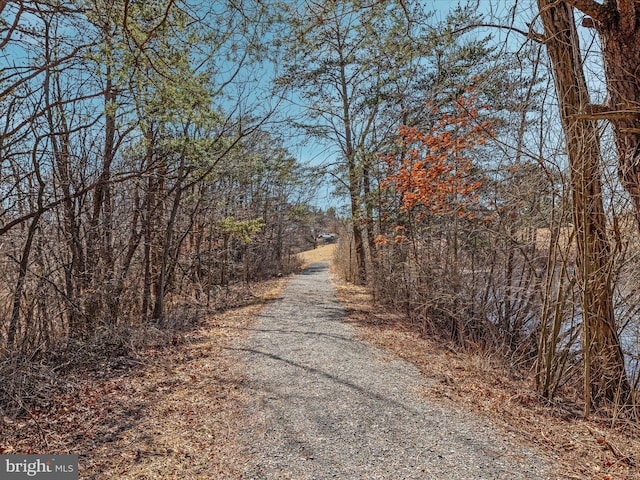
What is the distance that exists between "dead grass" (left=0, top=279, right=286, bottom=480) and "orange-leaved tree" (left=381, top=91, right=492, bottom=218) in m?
4.56

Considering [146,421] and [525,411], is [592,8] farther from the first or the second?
[146,421]

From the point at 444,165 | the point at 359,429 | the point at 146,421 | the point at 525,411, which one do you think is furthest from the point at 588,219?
the point at 146,421

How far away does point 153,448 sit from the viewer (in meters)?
2.93

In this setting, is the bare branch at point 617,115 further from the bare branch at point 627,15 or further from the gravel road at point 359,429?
the gravel road at point 359,429

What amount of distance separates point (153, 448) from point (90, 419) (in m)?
0.88

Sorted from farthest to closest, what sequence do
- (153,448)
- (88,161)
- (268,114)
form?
1. (268,114)
2. (88,161)
3. (153,448)

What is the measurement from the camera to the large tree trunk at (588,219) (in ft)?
10.8

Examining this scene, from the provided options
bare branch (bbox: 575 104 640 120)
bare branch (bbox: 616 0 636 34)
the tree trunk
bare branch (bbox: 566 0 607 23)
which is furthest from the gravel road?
bare branch (bbox: 566 0 607 23)

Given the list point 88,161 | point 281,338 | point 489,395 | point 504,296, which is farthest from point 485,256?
point 88,161

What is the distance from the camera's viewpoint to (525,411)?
3.61 metres

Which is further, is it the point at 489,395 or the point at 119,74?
the point at 119,74

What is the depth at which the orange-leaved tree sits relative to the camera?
6250 millimetres

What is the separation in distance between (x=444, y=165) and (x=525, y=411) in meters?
4.39

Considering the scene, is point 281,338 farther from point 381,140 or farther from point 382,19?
point 381,140
